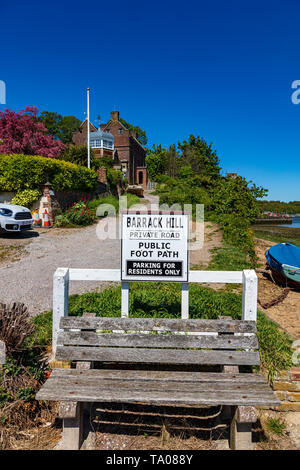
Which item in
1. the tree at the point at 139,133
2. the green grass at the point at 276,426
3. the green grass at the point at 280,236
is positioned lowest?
the green grass at the point at 276,426

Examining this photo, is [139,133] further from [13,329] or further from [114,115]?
[13,329]

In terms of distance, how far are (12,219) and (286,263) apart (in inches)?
386

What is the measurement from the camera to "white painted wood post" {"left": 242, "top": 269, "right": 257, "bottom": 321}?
3381mm

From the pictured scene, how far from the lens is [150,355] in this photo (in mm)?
2869

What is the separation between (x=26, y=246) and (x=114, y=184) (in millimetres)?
17507

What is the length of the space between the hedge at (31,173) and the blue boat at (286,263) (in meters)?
11.8

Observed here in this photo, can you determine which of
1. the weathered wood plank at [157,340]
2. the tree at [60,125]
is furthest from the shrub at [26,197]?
the tree at [60,125]

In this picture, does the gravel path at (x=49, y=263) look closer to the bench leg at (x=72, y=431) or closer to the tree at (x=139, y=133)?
the bench leg at (x=72, y=431)

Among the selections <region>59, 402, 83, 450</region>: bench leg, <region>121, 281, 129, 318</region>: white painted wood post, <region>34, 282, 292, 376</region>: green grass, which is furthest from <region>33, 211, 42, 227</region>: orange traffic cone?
<region>59, 402, 83, 450</region>: bench leg

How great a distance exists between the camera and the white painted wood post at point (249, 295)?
3.38 metres

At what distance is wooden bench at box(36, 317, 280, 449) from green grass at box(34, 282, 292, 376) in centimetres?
68

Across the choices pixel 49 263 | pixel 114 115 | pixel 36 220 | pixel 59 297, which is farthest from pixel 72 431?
pixel 114 115

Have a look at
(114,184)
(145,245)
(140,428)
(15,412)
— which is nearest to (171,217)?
(145,245)

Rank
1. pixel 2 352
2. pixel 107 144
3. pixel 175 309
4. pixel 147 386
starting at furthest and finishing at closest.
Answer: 1. pixel 107 144
2. pixel 175 309
3. pixel 2 352
4. pixel 147 386
